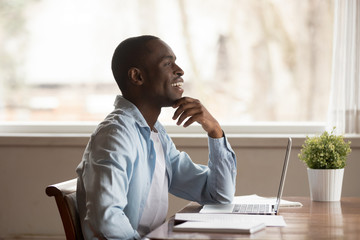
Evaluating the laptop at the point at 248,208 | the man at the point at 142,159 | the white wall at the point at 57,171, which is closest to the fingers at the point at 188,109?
the man at the point at 142,159

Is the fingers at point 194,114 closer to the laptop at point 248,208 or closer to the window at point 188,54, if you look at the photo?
the laptop at point 248,208

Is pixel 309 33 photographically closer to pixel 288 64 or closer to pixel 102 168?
pixel 288 64

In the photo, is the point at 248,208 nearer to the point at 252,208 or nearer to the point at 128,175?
the point at 252,208

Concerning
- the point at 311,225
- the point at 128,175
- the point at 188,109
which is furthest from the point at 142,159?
the point at 311,225

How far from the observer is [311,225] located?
166 cm

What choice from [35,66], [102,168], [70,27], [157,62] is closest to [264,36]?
[70,27]

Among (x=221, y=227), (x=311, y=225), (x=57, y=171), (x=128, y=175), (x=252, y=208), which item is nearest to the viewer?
(x=221, y=227)

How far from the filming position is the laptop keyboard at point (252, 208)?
6.02 feet

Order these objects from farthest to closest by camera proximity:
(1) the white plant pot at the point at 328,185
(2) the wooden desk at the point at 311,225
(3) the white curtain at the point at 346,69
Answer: (3) the white curtain at the point at 346,69 → (1) the white plant pot at the point at 328,185 → (2) the wooden desk at the point at 311,225

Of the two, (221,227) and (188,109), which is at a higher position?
(188,109)

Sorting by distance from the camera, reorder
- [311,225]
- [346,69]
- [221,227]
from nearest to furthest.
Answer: [221,227], [311,225], [346,69]

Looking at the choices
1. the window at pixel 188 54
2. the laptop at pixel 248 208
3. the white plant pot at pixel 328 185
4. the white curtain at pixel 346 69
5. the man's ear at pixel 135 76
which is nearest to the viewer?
the laptop at pixel 248 208

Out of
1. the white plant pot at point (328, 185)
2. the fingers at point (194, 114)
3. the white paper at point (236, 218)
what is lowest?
the white plant pot at point (328, 185)

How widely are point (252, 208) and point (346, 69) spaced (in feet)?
5.56
